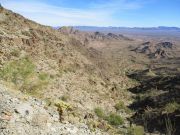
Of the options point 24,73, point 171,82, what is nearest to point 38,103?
point 24,73

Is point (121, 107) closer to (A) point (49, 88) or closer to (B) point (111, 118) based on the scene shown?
(B) point (111, 118)

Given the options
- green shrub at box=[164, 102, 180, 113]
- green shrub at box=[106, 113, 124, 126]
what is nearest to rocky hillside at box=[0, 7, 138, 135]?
green shrub at box=[106, 113, 124, 126]

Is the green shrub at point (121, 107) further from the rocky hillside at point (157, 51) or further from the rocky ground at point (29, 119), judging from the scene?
the rocky hillside at point (157, 51)

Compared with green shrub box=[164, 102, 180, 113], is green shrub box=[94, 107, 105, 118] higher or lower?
higher

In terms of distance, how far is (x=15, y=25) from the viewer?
4897cm

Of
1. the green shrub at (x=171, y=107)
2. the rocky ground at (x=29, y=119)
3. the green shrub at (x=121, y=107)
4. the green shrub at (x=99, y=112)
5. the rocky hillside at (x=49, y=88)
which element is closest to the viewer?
the rocky ground at (x=29, y=119)

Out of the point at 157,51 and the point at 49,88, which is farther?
the point at 157,51

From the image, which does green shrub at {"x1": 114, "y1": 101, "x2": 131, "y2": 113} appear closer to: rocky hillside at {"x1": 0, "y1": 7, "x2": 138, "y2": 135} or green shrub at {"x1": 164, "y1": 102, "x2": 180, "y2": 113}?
rocky hillside at {"x1": 0, "y1": 7, "x2": 138, "y2": 135}

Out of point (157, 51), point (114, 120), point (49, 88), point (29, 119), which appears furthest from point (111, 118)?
point (157, 51)

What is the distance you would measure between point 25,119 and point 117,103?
30952 mm

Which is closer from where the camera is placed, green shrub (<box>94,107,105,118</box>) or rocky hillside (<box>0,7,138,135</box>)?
rocky hillside (<box>0,7,138,135</box>)

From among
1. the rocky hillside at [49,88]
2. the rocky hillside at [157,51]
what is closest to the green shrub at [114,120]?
the rocky hillside at [49,88]

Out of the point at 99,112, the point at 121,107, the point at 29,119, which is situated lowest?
the point at 121,107

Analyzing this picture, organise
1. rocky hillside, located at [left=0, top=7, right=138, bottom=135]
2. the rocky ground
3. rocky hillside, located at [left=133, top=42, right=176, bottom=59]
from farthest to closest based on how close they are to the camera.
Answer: rocky hillside, located at [left=133, top=42, right=176, bottom=59]
rocky hillside, located at [left=0, top=7, right=138, bottom=135]
the rocky ground
